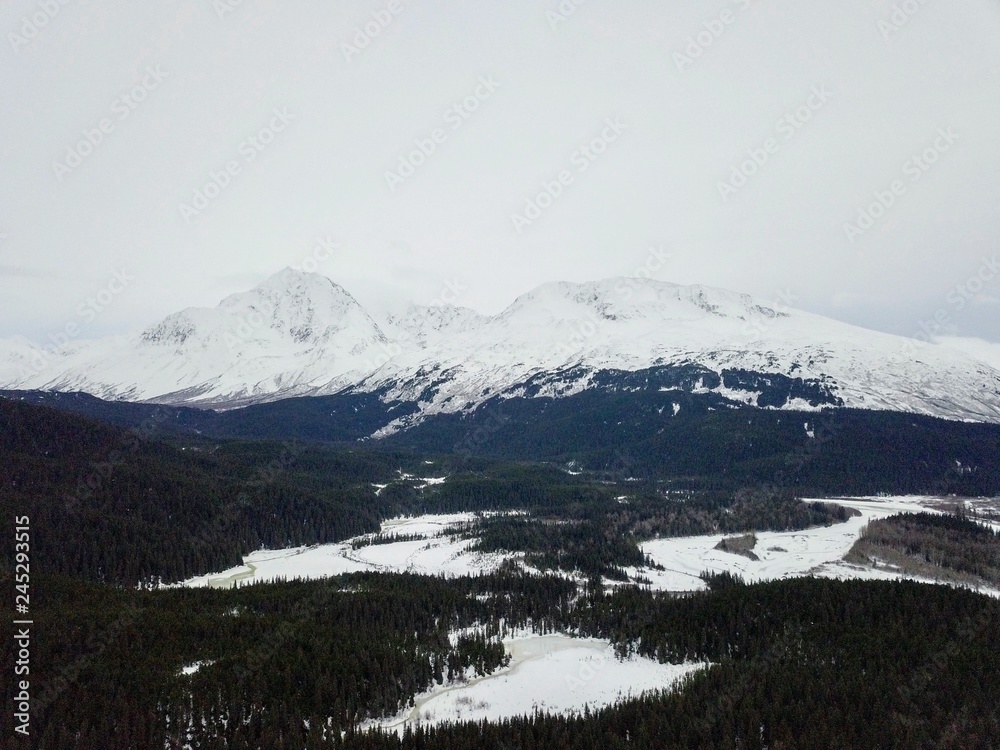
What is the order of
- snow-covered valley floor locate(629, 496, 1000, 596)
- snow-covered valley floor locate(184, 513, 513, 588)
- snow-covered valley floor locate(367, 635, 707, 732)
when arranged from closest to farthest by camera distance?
snow-covered valley floor locate(367, 635, 707, 732) < snow-covered valley floor locate(629, 496, 1000, 596) < snow-covered valley floor locate(184, 513, 513, 588)

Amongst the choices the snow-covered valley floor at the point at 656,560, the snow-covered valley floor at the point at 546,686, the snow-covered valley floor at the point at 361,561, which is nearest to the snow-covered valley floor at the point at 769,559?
the snow-covered valley floor at the point at 656,560

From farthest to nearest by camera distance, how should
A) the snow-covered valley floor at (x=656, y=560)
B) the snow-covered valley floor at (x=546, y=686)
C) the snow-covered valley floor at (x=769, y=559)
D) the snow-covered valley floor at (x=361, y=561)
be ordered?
1. the snow-covered valley floor at (x=361, y=561)
2. the snow-covered valley floor at (x=656, y=560)
3. the snow-covered valley floor at (x=769, y=559)
4. the snow-covered valley floor at (x=546, y=686)

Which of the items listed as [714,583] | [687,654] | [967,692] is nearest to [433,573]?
[714,583]

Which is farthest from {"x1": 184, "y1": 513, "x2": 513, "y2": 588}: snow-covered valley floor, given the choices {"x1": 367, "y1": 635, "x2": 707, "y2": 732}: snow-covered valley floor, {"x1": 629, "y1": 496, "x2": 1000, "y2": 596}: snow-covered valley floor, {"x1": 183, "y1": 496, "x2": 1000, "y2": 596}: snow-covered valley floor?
{"x1": 367, "y1": 635, "x2": 707, "y2": 732}: snow-covered valley floor

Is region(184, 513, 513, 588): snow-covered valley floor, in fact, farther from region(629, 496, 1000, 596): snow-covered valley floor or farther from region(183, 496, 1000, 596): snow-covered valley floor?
region(629, 496, 1000, 596): snow-covered valley floor

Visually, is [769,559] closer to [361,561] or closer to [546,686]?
[546,686]

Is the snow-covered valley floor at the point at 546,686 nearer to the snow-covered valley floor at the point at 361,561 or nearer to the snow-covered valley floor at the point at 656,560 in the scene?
the snow-covered valley floor at the point at 656,560

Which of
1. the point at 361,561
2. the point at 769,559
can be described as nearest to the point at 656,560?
the point at 769,559

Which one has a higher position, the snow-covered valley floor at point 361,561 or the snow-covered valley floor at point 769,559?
the snow-covered valley floor at point 361,561

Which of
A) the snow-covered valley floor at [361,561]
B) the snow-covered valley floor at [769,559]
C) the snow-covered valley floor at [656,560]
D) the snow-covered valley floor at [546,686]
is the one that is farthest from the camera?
the snow-covered valley floor at [361,561]
